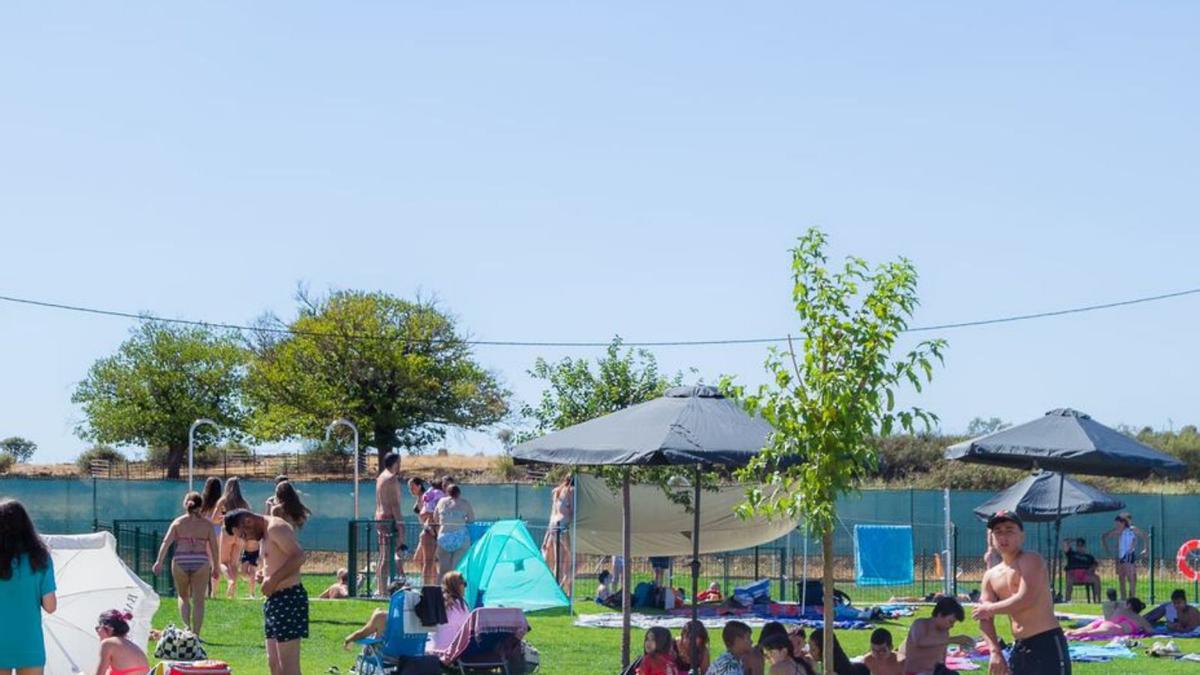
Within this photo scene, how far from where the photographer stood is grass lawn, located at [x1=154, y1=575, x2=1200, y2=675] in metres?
15.0

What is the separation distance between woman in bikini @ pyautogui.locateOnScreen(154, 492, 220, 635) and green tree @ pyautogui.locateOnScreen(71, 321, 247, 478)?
51.0 metres

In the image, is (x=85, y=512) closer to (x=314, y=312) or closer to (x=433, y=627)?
(x=433, y=627)

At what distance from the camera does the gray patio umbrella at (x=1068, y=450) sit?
1487cm

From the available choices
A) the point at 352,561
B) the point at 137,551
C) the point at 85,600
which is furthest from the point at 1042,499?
the point at 85,600

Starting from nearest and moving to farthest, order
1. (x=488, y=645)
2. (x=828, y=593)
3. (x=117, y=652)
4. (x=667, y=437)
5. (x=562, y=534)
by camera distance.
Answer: (x=828, y=593) < (x=117, y=652) < (x=667, y=437) < (x=488, y=645) < (x=562, y=534)

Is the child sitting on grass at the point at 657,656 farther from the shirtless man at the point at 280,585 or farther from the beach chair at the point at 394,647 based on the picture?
the shirtless man at the point at 280,585

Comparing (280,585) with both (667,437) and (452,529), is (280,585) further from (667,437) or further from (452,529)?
(452,529)

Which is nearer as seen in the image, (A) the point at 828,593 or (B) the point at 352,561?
(A) the point at 828,593

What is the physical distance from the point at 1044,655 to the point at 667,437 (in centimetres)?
313

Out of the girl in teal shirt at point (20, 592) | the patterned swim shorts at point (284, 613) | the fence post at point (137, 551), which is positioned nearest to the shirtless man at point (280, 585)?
the patterned swim shorts at point (284, 613)

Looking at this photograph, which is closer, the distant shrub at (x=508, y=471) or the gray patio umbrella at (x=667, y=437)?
the gray patio umbrella at (x=667, y=437)

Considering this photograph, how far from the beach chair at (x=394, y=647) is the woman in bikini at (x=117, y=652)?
9.76 feet

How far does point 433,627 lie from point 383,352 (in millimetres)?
45911

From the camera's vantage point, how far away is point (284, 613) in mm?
11680
